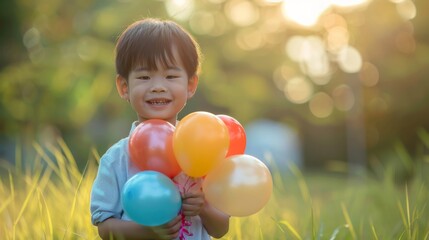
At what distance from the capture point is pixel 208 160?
2.00 meters

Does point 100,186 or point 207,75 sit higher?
point 100,186

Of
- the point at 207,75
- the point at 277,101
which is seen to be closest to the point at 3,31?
the point at 207,75

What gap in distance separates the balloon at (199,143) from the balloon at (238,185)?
0.04 m

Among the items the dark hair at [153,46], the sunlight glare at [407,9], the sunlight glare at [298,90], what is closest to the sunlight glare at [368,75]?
the sunlight glare at [407,9]

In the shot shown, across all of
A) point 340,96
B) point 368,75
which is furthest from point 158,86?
point 340,96

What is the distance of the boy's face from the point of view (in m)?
2.13

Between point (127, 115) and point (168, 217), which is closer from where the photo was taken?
point (168, 217)

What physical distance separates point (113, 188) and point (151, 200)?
291 millimetres

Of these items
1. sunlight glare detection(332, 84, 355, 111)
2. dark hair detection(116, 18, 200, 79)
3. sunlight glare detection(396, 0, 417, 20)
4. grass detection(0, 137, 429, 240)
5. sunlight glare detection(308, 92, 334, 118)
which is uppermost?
dark hair detection(116, 18, 200, 79)

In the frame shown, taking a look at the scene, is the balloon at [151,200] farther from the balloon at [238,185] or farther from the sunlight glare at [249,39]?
the sunlight glare at [249,39]

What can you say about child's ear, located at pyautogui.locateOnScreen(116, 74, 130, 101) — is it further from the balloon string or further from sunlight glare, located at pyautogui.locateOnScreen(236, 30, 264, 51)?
sunlight glare, located at pyautogui.locateOnScreen(236, 30, 264, 51)

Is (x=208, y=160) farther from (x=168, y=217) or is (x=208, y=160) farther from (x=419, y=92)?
(x=419, y=92)

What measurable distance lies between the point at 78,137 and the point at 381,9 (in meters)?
7.84

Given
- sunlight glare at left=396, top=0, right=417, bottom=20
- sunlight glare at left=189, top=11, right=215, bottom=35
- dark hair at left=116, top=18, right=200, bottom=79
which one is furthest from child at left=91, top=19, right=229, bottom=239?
sunlight glare at left=189, top=11, right=215, bottom=35
